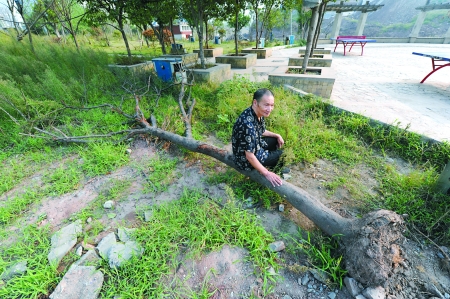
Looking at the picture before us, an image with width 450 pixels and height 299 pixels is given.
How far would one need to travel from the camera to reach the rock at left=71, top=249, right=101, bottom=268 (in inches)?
65.6

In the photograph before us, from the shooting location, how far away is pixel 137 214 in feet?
7.22

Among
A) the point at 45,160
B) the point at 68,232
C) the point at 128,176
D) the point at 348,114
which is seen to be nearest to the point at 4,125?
the point at 45,160

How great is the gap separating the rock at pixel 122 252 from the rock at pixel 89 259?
0.35 feet

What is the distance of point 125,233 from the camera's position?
75.8 inches

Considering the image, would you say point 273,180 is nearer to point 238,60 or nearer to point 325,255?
point 325,255

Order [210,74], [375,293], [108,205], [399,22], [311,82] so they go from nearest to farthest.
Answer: [375,293] < [108,205] < [311,82] < [210,74] < [399,22]

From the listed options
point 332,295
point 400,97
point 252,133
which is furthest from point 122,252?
point 400,97

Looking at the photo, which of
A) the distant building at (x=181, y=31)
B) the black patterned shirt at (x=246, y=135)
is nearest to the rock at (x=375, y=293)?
the black patterned shirt at (x=246, y=135)

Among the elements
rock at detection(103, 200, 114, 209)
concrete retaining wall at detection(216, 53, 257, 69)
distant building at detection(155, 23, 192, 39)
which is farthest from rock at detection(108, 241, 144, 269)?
distant building at detection(155, 23, 192, 39)

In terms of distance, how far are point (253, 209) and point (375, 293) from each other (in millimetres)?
1148

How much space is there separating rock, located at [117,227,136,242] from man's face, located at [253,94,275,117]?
173 centimetres

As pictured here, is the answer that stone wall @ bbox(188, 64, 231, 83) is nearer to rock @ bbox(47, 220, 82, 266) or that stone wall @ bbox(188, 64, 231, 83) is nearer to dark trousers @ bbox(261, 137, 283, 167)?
dark trousers @ bbox(261, 137, 283, 167)

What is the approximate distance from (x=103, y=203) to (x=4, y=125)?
337 cm

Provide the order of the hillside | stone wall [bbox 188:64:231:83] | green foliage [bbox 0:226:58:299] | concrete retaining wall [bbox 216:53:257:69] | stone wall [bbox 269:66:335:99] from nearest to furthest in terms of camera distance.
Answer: green foliage [bbox 0:226:58:299] < stone wall [bbox 269:66:335:99] < stone wall [bbox 188:64:231:83] < concrete retaining wall [bbox 216:53:257:69] < the hillside
